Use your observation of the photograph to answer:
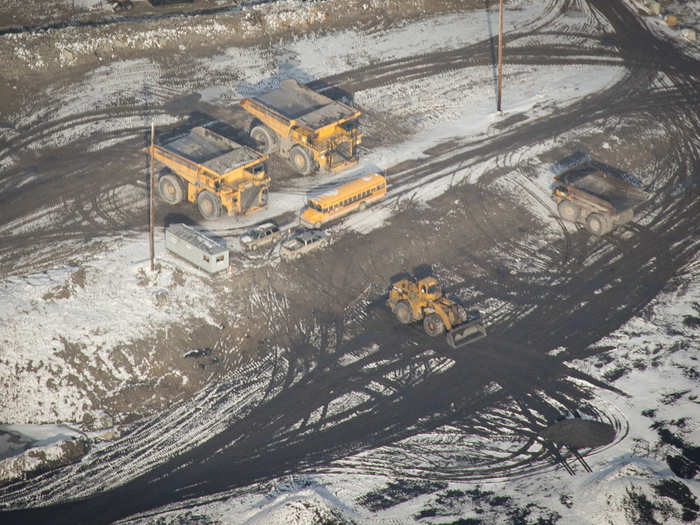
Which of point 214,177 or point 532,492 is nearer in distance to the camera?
point 532,492

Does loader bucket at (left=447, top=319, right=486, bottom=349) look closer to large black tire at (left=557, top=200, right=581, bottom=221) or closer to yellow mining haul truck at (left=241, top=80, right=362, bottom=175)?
large black tire at (left=557, top=200, right=581, bottom=221)

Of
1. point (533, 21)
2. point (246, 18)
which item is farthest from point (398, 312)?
point (533, 21)

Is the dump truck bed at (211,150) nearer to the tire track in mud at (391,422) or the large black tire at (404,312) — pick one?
the tire track in mud at (391,422)

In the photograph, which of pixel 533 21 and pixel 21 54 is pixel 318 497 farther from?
pixel 533 21

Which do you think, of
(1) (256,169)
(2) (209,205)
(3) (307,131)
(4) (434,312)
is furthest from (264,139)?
(4) (434,312)

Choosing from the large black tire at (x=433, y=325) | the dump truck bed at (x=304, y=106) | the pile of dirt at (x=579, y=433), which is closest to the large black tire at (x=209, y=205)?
the dump truck bed at (x=304, y=106)

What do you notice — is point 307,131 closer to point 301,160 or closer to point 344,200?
point 301,160

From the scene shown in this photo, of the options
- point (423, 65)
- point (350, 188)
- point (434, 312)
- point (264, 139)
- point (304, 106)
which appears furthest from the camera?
point (423, 65)
